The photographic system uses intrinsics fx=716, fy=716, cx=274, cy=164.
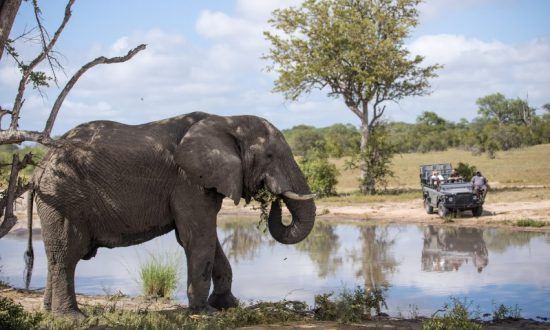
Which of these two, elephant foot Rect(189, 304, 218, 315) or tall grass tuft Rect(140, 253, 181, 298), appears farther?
tall grass tuft Rect(140, 253, 181, 298)

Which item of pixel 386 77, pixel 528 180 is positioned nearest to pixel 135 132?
pixel 386 77

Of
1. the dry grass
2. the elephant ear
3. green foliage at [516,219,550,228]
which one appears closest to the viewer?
the elephant ear

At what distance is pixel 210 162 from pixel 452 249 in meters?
9.70

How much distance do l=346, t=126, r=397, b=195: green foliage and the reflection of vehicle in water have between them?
1225 cm

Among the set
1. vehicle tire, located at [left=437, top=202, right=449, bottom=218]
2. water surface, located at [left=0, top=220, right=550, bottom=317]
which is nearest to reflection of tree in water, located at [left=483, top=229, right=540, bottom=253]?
water surface, located at [left=0, top=220, right=550, bottom=317]

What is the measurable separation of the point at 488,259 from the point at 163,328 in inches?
379

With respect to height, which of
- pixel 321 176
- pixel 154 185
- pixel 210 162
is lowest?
pixel 154 185

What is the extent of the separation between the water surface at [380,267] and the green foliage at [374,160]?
12.0 m

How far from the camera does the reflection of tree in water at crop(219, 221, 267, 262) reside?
57.4ft

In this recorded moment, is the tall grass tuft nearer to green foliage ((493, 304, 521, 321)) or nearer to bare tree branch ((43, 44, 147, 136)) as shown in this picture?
bare tree branch ((43, 44, 147, 136))

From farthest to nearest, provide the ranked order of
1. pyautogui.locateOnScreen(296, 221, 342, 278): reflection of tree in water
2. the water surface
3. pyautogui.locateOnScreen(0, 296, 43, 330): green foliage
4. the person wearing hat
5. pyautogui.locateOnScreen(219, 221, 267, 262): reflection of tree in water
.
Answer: the person wearing hat < pyautogui.locateOnScreen(219, 221, 267, 262): reflection of tree in water < pyautogui.locateOnScreen(296, 221, 342, 278): reflection of tree in water < the water surface < pyautogui.locateOnScreen(0, 296, 43, 330): green foliage

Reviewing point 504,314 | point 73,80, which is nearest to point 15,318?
point 73,80

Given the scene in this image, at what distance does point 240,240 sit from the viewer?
20.5 meters

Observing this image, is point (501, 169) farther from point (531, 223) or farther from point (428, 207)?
point (531, 223)
